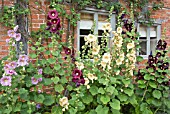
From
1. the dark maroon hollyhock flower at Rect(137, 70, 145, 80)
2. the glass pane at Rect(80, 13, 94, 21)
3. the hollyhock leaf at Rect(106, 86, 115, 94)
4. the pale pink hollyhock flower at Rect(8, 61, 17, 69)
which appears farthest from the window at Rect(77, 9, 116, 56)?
the pale pink hollyhock flower at Rect(8, 61, 17, 69)

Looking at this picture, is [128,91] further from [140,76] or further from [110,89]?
[140,76]

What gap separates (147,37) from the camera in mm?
Result: 5227

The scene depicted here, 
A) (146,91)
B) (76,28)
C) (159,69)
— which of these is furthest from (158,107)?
(76,28)

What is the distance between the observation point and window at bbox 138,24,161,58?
520 centimetres

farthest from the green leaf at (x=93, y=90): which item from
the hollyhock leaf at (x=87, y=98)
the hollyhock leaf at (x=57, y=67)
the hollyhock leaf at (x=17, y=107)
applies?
the hollyhock leaf at (x=17, y=107)

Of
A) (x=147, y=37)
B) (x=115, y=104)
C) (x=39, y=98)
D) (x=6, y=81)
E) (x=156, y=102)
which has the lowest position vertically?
(x=156, y=102)

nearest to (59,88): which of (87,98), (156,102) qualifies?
(87,98)

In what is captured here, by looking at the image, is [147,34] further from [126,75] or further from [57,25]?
[57,25]

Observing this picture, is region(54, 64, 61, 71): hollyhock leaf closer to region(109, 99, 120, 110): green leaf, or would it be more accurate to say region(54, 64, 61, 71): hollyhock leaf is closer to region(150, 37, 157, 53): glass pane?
region(109, 99, 120, 110): green leaf

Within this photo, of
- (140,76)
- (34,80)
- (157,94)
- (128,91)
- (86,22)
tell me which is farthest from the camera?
(86,22)

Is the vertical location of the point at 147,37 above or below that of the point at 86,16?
below

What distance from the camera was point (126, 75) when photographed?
10.3 ft

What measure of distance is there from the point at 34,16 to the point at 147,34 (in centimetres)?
258

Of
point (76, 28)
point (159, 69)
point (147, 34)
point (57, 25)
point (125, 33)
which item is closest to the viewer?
point (57, 25)
